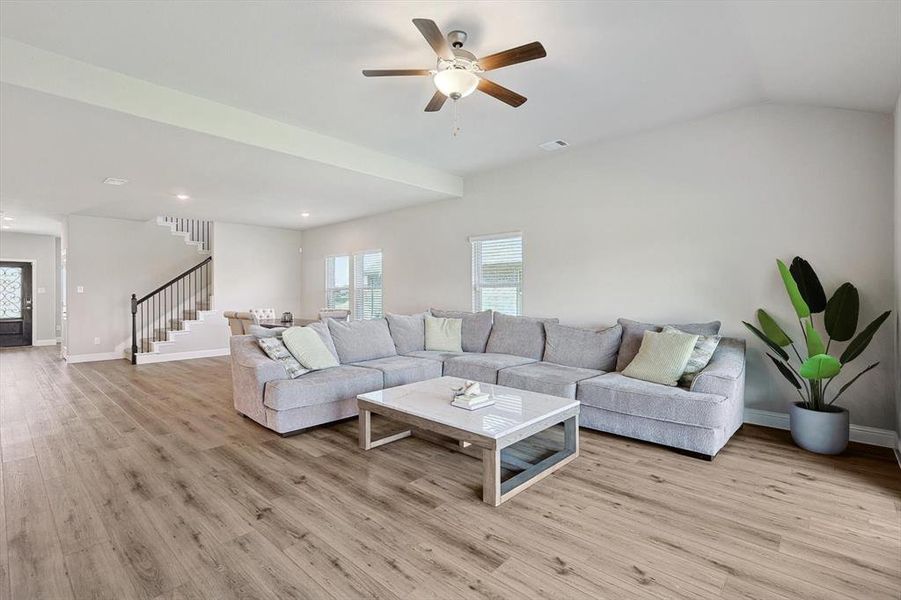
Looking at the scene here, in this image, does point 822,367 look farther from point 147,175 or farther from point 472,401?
point 147,175

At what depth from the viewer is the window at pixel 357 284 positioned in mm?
7875

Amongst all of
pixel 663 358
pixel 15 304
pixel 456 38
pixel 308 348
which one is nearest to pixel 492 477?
pixel 663 358

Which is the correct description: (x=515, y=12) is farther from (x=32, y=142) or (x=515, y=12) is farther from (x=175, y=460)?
(x=32, y=142)

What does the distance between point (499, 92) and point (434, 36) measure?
70 cm

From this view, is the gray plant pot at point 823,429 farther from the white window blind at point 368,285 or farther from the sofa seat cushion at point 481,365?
the white window blind at point 368,285

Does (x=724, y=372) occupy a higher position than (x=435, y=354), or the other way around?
(x=724, y=372)

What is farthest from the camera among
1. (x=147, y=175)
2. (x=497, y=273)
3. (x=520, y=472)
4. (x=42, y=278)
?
(x=42, y=278)

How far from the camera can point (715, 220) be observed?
407 cm

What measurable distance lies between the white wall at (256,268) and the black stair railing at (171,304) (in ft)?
1.41

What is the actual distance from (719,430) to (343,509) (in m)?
2.65

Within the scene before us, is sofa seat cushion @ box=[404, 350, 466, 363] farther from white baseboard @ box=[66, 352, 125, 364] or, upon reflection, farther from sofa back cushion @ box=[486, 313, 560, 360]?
white baseboard @ box=[66, 352, 125, 364]

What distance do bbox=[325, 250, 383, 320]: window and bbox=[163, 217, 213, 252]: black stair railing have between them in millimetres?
2773

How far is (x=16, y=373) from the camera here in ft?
21.7

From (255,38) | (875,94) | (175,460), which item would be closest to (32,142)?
(255,38)
